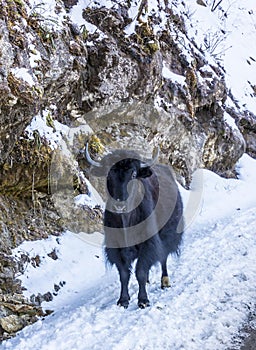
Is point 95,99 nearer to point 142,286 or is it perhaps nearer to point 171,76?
point 171,76

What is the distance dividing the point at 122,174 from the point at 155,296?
60.7 inches

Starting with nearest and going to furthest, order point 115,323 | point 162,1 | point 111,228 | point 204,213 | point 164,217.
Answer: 1. point 115,323
2. point 111,228
3. point 164,217
4. point 204,213
5. point 162,1

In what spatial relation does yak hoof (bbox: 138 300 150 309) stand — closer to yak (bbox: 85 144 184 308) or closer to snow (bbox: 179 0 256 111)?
yak (bbox: 85 144 184 308)

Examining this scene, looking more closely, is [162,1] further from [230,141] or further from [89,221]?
[89,221]

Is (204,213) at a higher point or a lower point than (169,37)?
lower

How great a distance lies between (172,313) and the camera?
5.34 m

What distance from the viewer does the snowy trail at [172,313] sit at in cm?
479

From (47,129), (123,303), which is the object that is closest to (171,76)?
(47,129)

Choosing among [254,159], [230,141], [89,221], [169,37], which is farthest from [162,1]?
[89,221]

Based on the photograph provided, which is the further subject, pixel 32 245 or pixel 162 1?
pixel 162 1

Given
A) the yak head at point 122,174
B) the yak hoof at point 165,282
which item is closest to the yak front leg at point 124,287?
the yak hoof at point 165,282

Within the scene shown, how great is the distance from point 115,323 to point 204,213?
5492mm

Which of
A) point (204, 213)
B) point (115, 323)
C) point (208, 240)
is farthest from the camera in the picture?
point (204, 213)

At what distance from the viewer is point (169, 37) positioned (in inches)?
482
